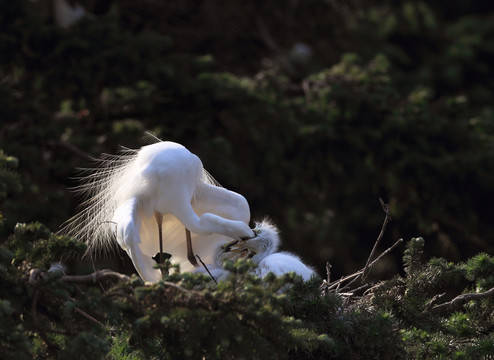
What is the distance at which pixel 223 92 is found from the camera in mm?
5379

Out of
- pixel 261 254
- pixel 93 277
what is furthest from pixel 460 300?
pixel 93 277

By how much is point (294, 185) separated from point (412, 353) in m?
3.20

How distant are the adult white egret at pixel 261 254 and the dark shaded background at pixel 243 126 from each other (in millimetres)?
1293

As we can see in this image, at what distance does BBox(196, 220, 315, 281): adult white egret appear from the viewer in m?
3.05

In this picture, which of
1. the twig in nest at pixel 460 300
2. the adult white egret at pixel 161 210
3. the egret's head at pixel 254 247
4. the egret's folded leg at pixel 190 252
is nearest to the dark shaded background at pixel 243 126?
the adult white egret at pixel 161 210

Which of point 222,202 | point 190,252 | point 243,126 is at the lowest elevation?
point 243,126

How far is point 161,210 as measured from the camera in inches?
118

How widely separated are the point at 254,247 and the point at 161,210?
389mm

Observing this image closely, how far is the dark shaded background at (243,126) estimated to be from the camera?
5.07 metres

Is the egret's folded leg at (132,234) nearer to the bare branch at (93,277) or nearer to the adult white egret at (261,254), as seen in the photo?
the adult white egret at (261,254)

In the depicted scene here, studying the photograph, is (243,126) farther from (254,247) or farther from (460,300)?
(460,300)

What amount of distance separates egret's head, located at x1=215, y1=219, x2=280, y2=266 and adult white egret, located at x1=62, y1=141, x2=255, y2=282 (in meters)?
0.05

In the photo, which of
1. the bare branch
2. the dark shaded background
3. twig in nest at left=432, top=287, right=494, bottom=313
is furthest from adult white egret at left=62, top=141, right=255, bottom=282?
the dark shaded background

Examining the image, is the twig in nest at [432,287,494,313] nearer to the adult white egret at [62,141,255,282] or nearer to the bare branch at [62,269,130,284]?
the adult white egret at [62,141,255,282]
